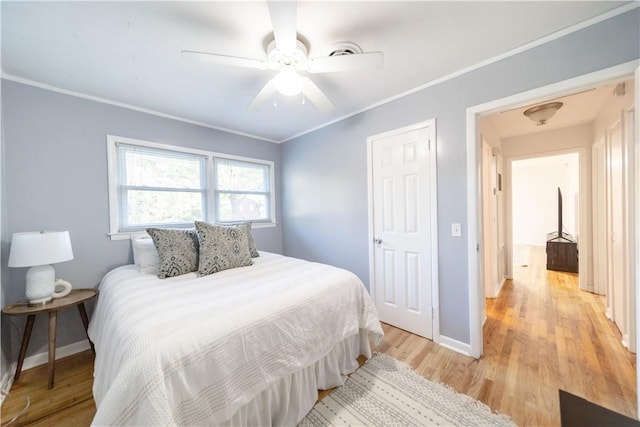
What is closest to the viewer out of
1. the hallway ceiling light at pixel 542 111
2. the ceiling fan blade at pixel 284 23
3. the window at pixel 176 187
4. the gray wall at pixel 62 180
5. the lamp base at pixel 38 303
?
the ceiling fan blade at pixel 284 23

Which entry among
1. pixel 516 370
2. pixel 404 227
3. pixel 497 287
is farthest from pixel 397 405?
pixel 497 287

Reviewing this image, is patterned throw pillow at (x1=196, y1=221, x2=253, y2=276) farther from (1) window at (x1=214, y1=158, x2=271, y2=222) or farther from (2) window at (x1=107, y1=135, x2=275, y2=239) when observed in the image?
(1) window at (x1=214, y1=158, x2=271, y2=222)

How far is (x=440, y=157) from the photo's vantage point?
2.11 meters

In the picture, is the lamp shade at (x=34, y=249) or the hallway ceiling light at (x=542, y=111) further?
the hallway ceiling light at (x=542, y=111)

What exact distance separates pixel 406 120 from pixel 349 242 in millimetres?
1537

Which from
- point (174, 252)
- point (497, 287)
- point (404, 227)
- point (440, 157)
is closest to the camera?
point (174, 252)

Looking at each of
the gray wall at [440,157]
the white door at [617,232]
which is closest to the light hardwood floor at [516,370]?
the white door at [617,232]

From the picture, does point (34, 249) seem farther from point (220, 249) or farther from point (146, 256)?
point (220, 249)

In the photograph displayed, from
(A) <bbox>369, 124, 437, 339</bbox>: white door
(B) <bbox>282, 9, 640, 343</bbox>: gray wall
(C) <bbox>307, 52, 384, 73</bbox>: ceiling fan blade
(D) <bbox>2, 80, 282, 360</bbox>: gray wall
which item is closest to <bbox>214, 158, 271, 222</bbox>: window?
(B) <bbox>282, 9, 640, 343</bbox>: gray wall

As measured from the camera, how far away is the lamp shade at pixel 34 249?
164 centimetres

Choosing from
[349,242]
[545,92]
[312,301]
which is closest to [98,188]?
[312,301]

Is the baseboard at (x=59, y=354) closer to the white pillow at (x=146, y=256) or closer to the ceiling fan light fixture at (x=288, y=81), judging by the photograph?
the white pillow at (x=146, y=256)

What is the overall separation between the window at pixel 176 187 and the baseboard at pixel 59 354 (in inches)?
40.1

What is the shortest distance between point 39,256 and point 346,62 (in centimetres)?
256
